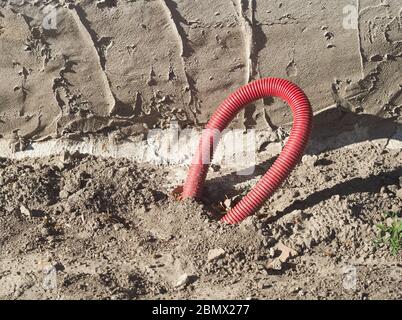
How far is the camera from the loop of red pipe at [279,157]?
152 inches

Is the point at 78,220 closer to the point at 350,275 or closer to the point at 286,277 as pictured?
the point at 286,277

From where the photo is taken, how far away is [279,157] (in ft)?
12.7

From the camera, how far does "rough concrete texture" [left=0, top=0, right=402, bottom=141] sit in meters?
4.06

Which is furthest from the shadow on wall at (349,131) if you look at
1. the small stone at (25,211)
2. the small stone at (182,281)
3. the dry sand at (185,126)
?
the small stone at (25,211)

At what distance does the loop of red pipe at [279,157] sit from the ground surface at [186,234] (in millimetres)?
114

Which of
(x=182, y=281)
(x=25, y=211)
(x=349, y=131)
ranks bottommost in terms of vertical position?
(x=182, y=281)

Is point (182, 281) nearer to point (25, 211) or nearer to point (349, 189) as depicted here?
point (25, 211)

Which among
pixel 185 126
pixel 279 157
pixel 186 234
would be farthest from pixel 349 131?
pixel 186 234

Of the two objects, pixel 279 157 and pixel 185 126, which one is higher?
pixel 185 126

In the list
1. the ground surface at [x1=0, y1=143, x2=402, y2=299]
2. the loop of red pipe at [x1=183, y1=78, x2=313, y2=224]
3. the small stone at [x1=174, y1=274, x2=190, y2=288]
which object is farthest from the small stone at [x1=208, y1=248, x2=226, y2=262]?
the loop of red pipe at [x1=183, y1=78, x2=313, y2=224]

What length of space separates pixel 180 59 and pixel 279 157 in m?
0.82

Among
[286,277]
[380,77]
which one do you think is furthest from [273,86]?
[286,277]

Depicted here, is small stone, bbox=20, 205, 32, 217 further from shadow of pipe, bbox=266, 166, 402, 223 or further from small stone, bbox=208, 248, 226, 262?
shadow of pipe, bbox=266, 166, 402, 223

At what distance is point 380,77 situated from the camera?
4.24 metres
